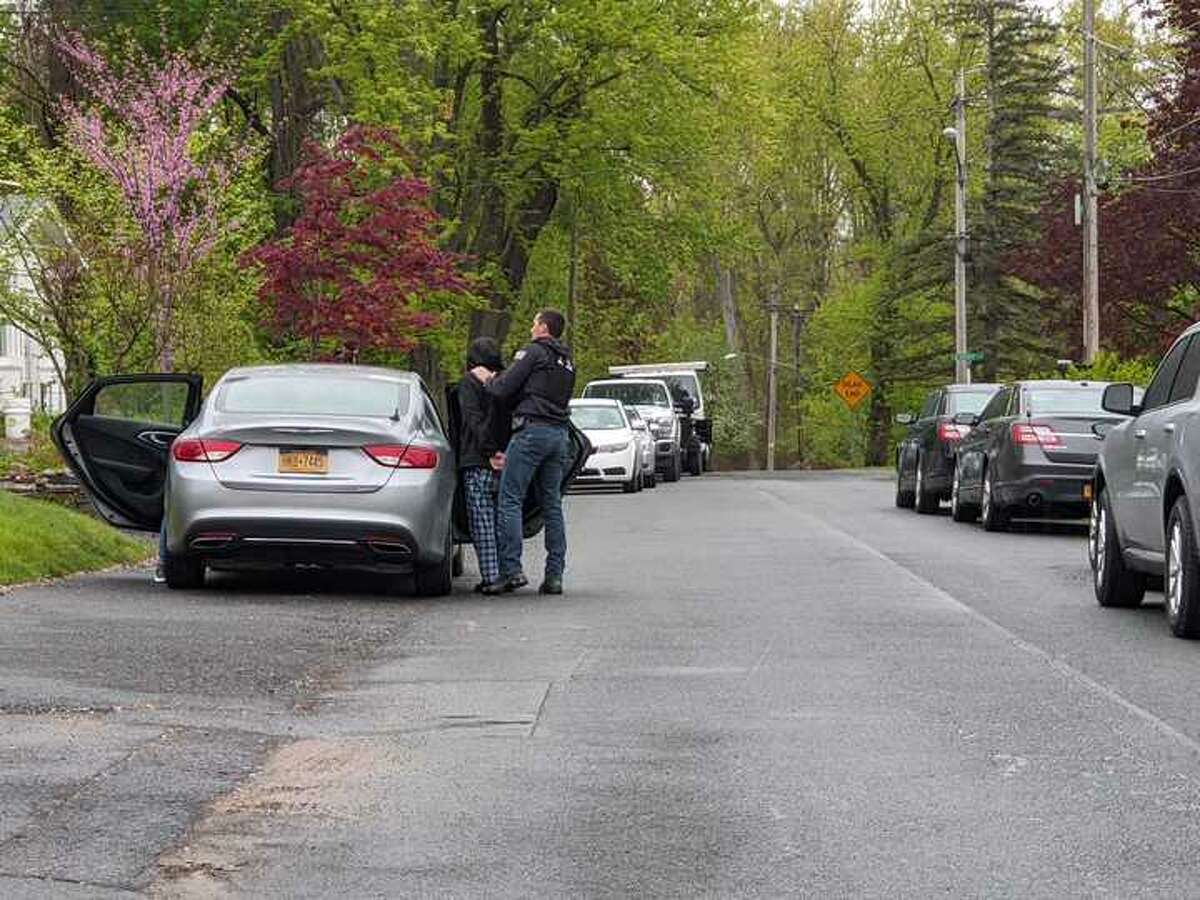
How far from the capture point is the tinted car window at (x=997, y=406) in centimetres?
2653

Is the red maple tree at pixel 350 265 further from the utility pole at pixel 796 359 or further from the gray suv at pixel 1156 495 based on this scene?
the utility pole at pixel 796 359

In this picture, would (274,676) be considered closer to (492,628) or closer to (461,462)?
(492,628)

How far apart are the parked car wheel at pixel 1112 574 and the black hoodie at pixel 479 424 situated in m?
3.95

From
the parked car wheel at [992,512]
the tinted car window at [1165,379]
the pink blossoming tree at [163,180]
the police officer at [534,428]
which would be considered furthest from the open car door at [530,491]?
the pink blossoming tree at [163,180]

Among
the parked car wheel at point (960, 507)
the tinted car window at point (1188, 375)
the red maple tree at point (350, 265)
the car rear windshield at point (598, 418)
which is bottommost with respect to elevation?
the parked car wheel at point (960, 507)

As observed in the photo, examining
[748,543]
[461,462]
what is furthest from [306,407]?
[748,543]

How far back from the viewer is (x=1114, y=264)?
5134cm

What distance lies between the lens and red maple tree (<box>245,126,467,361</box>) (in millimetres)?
30766

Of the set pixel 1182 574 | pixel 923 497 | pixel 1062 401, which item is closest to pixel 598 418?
pixel 923 497

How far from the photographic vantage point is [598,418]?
38781 millimetres

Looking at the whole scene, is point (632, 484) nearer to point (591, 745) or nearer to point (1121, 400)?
point (1121, 400)

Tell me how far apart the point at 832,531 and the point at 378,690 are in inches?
591

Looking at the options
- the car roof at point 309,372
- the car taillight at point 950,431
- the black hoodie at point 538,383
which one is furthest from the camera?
the car taillight at point 950,431

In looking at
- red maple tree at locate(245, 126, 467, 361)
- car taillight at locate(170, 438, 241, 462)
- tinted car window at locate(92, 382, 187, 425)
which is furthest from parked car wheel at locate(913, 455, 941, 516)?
car taillight at locate(170, 438, 241, 462)
